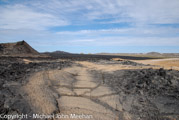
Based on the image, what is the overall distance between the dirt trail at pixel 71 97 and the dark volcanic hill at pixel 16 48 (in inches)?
913

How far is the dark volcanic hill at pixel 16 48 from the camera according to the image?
26.3 metres

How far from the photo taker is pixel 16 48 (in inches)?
1097

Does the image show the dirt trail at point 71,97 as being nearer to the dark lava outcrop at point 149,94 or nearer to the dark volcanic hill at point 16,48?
the dark lava outcrop at point 149,94

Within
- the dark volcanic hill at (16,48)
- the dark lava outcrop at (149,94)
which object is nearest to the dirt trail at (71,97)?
the dark lava outcrop at (149,94)

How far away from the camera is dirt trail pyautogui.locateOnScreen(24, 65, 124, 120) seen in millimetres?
3795

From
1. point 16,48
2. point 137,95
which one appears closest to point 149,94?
point 137,95

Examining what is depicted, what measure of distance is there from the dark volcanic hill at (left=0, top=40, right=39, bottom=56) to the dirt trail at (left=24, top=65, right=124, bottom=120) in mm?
23183

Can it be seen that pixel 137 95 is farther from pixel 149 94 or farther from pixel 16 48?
pixel 16 48

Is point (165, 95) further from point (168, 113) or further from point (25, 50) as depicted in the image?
point (25, 50)

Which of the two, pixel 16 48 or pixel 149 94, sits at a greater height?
pixel 16 48

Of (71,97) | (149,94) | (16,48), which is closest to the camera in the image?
(71,97)

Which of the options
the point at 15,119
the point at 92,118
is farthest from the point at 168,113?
the point at 15,119

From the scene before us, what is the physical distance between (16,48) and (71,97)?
26.6 m

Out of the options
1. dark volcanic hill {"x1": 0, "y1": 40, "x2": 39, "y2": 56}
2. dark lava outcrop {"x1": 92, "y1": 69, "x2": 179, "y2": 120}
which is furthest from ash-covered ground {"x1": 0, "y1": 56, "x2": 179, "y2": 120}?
dark volcanic hill {"x1": 0, "y1": 40, "x2": 39, "y2": 56}
